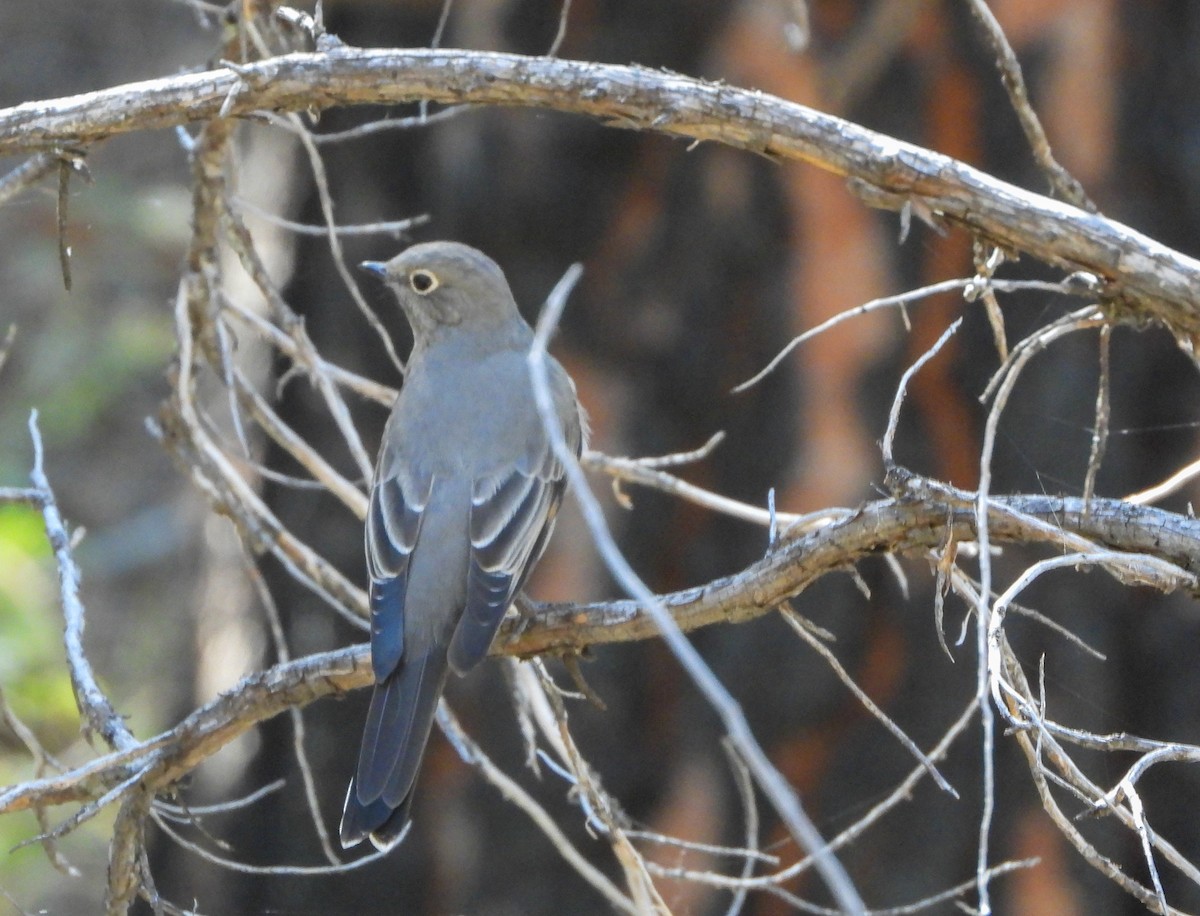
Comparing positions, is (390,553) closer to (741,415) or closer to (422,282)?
(422,282)

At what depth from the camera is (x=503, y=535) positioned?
3836 mm

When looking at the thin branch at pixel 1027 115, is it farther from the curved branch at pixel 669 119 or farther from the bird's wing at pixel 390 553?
the bird's wing at pixel 390 553

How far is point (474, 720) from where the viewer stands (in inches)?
224

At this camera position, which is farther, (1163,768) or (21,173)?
(1163,768)

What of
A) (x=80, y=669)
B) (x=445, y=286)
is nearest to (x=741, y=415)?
(x=445, y=286)

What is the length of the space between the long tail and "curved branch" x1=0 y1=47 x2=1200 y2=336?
1.40 metres

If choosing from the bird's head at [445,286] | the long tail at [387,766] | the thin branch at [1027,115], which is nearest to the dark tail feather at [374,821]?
the long tail at [387,766]

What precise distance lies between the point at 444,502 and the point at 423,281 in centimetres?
92

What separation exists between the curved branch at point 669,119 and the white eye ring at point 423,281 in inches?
62.9

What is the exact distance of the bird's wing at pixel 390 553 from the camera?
11.3ft

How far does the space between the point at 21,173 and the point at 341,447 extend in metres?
2.49

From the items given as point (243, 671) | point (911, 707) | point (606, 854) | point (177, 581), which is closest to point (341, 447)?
point (243, 671)

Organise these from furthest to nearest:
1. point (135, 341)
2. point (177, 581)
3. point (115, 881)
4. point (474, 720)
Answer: point (177, 581), point (135, 341), point (474, 720), point (115, 881)

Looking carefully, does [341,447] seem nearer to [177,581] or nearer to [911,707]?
[911,707]
